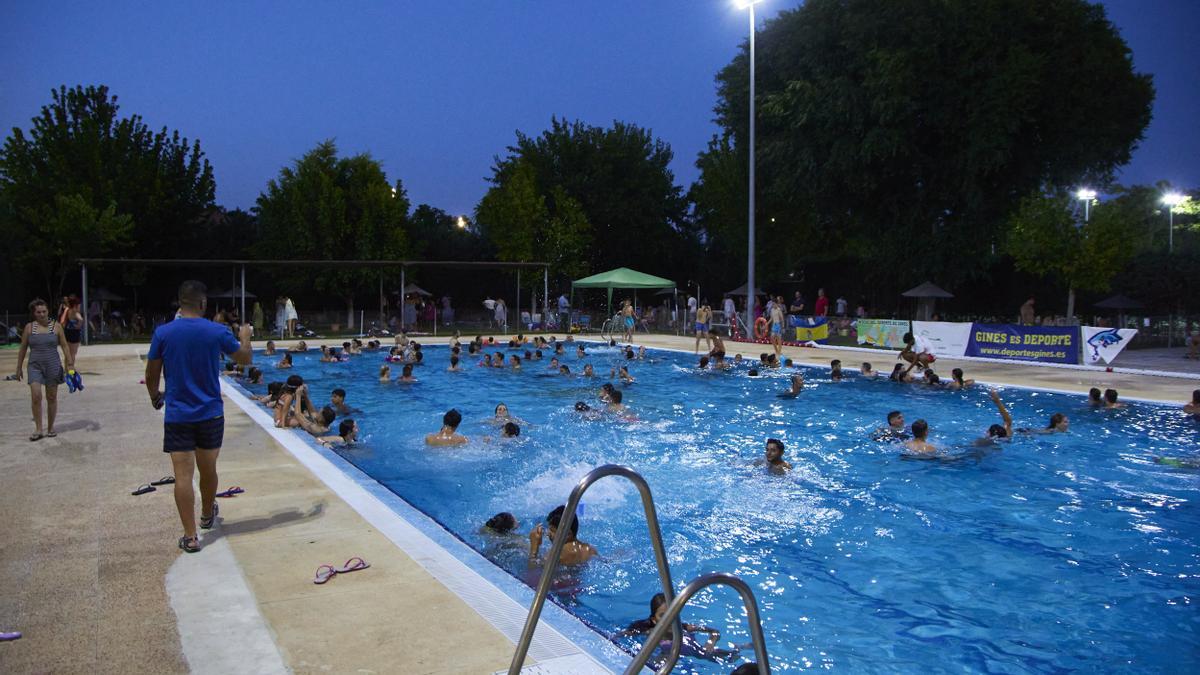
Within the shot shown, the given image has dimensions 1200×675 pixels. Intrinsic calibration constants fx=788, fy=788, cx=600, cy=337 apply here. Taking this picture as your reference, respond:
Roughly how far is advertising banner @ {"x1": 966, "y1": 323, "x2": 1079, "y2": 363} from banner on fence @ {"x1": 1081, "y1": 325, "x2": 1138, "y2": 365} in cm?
33

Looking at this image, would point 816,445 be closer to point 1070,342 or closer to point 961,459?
point 961,459

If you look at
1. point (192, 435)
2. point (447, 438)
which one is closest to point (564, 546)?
point (192, 435)

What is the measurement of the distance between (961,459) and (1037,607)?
5.17m

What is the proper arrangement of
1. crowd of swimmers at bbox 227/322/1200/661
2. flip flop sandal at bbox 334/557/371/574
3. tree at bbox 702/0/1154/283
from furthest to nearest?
1. tree at bbox 702/0/1154/283
2. crowd of swimmers at bbox 227/322/1200/661
3. flip flop sandal at bbox 334/557/371/574

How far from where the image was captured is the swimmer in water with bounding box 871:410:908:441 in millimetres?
11734

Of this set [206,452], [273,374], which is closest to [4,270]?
[273,374]

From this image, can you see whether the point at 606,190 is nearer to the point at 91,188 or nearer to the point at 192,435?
the point at 91,188

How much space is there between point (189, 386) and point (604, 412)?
944 cm

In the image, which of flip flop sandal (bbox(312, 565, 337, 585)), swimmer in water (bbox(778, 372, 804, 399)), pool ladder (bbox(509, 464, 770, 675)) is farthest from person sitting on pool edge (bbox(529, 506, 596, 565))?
swimmer in water (bbox(778, 372, 804, 399))

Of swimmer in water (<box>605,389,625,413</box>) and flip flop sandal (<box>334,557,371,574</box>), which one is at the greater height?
swimmer in water (<box>605,389,625,413</box>)

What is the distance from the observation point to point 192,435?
17.6 feet

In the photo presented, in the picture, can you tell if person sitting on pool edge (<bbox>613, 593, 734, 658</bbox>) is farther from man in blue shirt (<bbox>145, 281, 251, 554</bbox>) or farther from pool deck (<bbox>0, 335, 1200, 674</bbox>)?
man in blue shirt (<bbox>145, 281, 251, 554</bbox>)

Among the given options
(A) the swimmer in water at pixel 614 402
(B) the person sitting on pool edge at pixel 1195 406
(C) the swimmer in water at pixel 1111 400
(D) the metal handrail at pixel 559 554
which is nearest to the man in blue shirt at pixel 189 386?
(D) the metal handrail at pixel 559 554

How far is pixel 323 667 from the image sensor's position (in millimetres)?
3697
